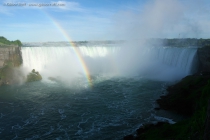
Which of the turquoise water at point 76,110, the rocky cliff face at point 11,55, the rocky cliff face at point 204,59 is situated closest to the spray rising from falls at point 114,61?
the rocky cliff face at point 11,55

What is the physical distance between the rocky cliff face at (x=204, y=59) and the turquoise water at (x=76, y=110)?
621 centimetres

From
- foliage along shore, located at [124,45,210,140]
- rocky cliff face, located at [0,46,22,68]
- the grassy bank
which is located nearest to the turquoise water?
foliage along shore, located at [124,45,210,140]

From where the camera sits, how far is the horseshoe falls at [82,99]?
13125 mm

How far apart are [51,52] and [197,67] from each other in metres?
24.9

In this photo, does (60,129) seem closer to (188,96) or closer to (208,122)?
(208,122)

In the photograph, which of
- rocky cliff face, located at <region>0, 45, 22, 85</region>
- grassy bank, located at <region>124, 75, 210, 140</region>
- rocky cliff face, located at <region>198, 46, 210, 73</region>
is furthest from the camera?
rocky cliff face, located at <region>0, 45, 22, 85</region>

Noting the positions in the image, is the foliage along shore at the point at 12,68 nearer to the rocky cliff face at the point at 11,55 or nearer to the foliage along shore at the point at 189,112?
the rocky cliff face at the point at 11,55

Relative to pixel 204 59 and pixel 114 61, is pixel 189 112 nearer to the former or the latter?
pixel 204 59

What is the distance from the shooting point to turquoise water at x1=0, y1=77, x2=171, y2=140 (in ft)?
41.7

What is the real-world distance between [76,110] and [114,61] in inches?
1022

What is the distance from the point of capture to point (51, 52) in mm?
35625

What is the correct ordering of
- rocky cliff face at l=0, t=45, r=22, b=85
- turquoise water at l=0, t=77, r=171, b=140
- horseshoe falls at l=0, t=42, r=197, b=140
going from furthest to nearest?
1. rocky cliff face at l=0, t=45, r=22, b=85
2. horseshoe falls at l=0, t=42, r=197, b=140
3. turquoise water at l=0, t=77, r=171, b=140

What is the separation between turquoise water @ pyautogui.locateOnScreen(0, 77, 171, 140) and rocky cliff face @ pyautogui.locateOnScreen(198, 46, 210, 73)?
621cm

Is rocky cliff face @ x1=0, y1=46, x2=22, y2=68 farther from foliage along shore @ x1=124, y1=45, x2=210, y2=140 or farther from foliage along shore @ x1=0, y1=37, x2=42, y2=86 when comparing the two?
foliage along shore @ x1=124, y1=45, x2=210, y2=140
